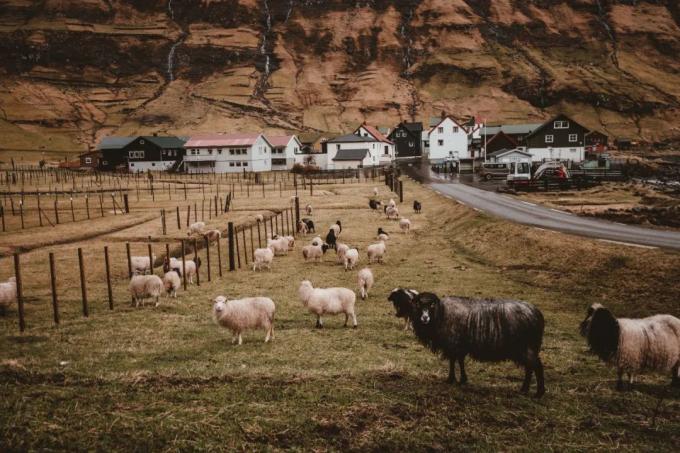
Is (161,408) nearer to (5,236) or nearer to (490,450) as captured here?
(490,450)

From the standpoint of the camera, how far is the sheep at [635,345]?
10742 mm

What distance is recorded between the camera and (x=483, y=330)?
10422 mm

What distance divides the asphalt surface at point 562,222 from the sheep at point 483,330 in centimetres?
1728

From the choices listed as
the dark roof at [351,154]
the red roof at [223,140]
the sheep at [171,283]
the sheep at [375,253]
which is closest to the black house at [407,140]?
the dark roof at [351,154]

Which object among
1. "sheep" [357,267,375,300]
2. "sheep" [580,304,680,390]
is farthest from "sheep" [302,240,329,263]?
"sheep" [580,304,680,390]

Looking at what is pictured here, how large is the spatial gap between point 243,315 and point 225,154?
110019 mm

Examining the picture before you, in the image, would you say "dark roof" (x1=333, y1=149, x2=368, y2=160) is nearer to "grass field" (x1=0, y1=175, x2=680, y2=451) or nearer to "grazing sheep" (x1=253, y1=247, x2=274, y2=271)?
"grazing sheep" (x1=253, y1=247, x2=274, y2=271)

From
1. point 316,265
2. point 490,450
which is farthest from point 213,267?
point 490,450

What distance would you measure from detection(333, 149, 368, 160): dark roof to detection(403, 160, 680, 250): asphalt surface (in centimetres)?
6709

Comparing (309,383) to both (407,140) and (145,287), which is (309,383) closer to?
(145,287)

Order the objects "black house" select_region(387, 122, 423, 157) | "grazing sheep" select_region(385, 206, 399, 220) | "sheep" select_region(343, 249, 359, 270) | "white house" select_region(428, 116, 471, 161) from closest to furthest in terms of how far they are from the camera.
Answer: "sheep" select_region(343, 249, 359, 270)
"grazing sheep" select_region(385, 206, 399, 220)
"white house" select_region(428, 116, 471, 161)
"black house" select_region(387, 122, 423, 157)

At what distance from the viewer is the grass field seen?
830cm

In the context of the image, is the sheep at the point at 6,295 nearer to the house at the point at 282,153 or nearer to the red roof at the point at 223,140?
the red roof at the point at 223,140

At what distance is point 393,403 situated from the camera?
9500 millimetres
